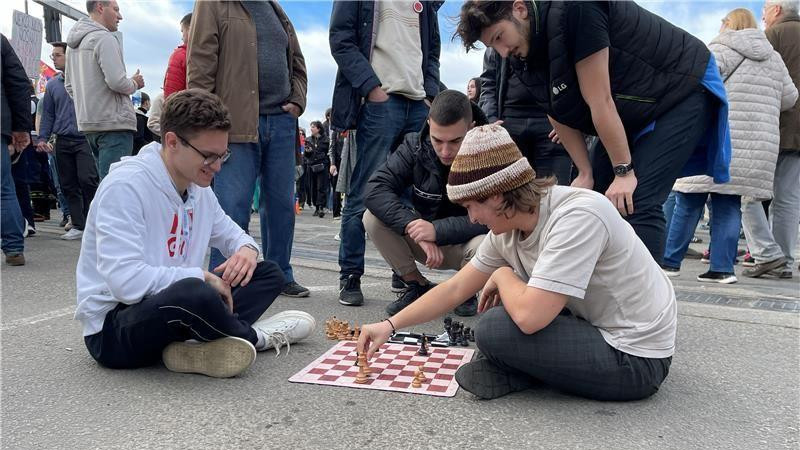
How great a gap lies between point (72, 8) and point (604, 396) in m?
13.1

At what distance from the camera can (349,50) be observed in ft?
13.2

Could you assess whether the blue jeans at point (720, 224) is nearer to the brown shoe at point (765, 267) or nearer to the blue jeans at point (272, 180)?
the brown shoe at point (765, 267)

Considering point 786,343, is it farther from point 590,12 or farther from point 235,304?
point 235,304

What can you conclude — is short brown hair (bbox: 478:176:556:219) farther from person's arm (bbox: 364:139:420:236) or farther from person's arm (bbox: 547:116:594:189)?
person's arm (bbox: 364:139:420:236)

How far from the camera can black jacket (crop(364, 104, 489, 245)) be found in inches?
139

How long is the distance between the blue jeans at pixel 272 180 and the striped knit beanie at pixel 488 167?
2.17 m

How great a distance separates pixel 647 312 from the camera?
7.21ft

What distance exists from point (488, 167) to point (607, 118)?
834 millimetres

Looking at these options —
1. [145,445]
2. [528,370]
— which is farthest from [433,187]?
[145,445]

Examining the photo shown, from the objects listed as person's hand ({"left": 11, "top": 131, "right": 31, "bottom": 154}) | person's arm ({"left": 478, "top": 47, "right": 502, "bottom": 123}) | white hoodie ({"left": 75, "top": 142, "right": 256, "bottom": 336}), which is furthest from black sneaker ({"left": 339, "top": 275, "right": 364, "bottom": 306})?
person's hand ({"left": 11, "top": 131, "right": 31, "bottom": 154})

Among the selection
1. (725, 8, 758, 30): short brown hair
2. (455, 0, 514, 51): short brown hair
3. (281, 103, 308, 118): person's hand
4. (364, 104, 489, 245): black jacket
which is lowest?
(364, 104, 489, 245): black jacket

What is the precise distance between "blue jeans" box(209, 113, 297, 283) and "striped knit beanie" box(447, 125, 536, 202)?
217 cm

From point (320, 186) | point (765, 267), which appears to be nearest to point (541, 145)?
point (765, 267)

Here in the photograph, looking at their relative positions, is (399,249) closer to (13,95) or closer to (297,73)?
(297,73)
